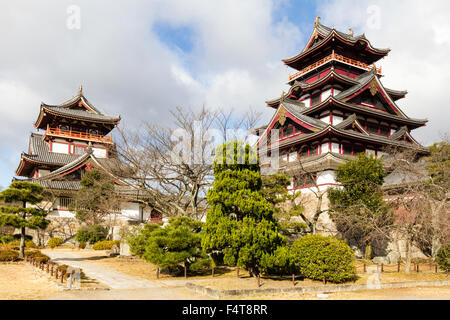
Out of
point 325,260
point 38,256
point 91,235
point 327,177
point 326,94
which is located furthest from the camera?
point 326,94

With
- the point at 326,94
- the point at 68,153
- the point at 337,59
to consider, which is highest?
the point at 337,59

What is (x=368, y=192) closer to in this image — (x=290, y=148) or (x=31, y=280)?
(x=290, y=148)

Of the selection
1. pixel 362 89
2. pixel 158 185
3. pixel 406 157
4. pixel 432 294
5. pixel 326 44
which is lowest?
pixel 432 294

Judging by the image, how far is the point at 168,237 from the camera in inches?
543

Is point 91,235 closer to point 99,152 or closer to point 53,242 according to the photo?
point 53,242

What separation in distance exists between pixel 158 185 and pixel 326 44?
23614mm

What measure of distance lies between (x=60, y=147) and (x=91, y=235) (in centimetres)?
1750

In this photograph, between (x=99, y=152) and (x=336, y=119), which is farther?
(x=99, y=152)

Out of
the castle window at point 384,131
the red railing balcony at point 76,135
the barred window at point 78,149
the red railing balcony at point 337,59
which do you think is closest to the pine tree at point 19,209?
the red railing balcony at point 76,135

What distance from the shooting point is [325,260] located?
42.8ft

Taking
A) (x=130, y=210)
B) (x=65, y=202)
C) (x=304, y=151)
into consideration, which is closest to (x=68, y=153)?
(x=65, y=202)

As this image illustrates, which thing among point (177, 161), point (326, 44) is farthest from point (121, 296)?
point (326, 44)

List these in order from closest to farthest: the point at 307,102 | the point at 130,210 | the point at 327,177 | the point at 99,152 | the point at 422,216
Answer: the point at 422,216
the point at 327,177
the point at 130,210
the point at 307,102
the point at 99,152

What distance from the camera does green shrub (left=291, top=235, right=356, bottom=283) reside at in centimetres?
1291
